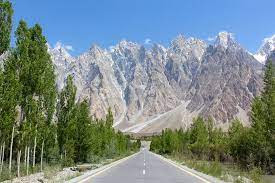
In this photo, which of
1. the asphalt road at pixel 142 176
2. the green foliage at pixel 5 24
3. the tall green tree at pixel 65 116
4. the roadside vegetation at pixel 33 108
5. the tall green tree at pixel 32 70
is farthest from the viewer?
the tall green tree at pixel 65 116

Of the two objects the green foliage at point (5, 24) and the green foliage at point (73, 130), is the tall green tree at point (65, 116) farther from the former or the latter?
the green foliage at point (5, 24)

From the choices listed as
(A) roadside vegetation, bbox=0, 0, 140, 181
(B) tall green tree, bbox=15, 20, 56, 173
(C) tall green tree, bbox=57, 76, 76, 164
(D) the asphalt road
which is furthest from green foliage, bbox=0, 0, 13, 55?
(C) tall green tree, bbox=57, 76, 76, 164

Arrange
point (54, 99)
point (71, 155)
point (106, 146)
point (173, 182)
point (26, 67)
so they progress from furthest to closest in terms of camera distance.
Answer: point (106, 146), point (71, 155), point (54, 99), point (26, 67), point (173, 182)

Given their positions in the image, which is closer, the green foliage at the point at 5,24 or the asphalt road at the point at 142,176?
the asphalt road at the point at 142,176

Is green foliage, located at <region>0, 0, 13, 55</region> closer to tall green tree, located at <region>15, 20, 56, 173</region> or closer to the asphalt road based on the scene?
tall green tree, located at <region>15, 20, 56, 173</region>

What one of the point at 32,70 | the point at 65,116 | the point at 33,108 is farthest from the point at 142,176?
the point at 65,116

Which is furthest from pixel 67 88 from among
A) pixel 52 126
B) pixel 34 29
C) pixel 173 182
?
pixel 173 182

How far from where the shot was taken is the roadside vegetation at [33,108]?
25.8m

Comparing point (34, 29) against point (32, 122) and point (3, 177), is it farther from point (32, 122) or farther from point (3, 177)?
point (3, 177)

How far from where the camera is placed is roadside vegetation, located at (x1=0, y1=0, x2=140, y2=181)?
25797 millimetres

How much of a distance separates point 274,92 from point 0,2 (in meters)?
35.6

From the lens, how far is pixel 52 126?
1681 inches

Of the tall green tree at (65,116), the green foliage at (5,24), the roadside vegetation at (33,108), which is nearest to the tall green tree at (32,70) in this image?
the roadside vegetation at (33,108)

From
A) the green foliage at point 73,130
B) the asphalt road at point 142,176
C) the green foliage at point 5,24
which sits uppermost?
the green foliage at point 5,24
